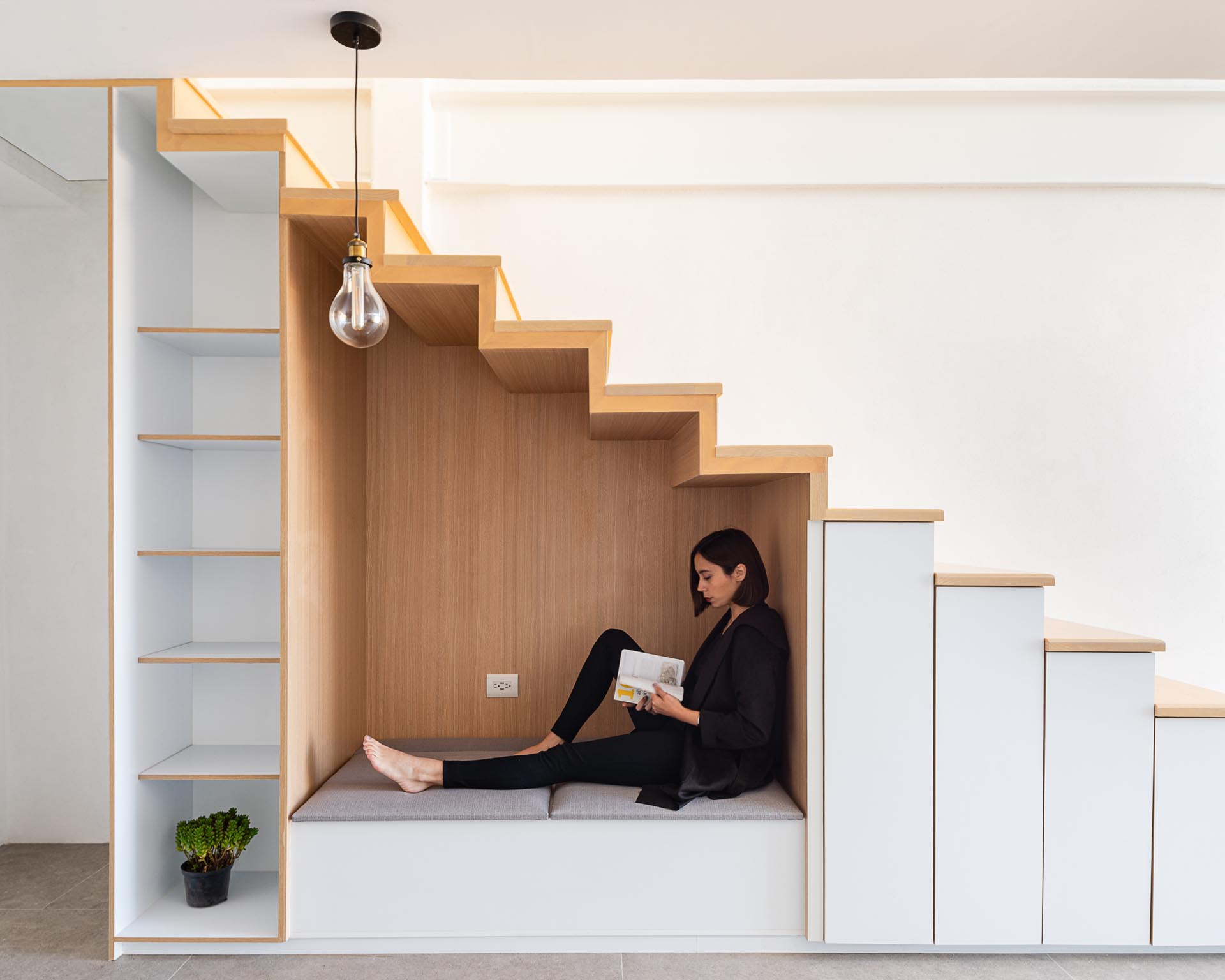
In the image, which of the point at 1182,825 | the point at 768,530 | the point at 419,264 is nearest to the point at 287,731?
the point at 419,264

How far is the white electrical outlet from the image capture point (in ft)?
9.98

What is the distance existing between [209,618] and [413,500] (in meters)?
0.78

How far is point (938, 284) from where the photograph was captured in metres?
3.12

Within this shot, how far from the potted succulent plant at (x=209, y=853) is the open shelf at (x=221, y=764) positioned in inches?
6.5

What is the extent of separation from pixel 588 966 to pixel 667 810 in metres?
0.46

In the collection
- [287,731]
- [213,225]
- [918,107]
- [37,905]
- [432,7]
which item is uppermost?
[918,107]

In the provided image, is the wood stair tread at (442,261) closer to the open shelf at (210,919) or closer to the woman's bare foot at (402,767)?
the woman's bare foot at (402,767)

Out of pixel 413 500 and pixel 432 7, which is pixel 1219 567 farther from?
pixel 432 7

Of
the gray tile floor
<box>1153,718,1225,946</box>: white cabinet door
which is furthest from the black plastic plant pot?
<box>1153,718,1225,946</box>: white cabinet door

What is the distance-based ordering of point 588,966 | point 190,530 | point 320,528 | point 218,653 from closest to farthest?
1. point 588,966
2. point 218,653
3. point 320,528
4. point 190,530

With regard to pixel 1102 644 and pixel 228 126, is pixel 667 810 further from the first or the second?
pixel 228 126

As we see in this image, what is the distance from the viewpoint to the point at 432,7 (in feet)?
6.31

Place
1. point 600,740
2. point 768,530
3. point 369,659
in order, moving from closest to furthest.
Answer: point 600,740
point 768,530
point 369,659

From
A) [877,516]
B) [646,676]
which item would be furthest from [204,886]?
[877,516]
